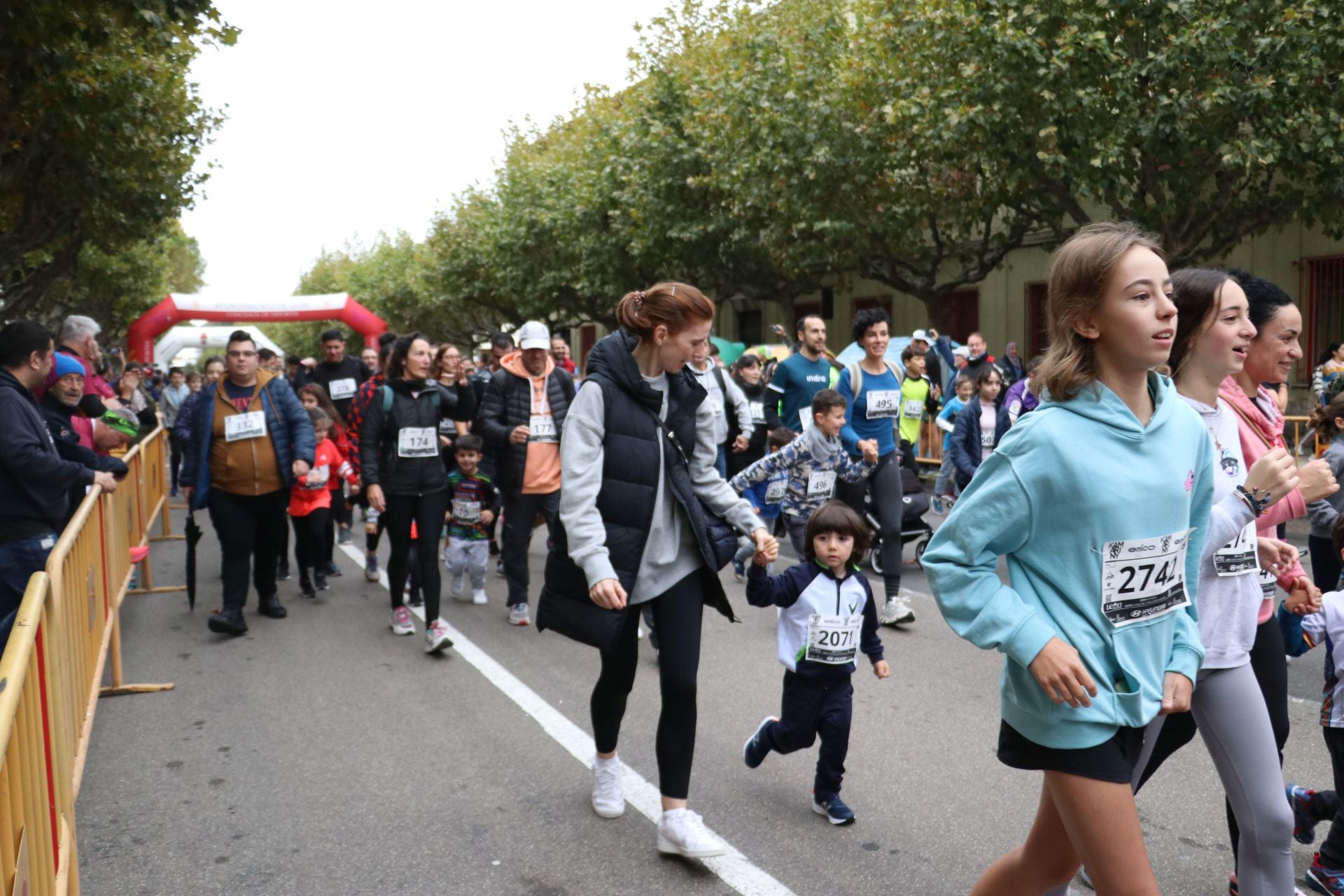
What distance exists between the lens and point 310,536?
9.15 m

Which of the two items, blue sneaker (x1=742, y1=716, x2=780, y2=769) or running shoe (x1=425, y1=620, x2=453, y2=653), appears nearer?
blue sneaker (x1=742, y1=716, x2=780, y2=769)

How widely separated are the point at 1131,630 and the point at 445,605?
6.75 metres

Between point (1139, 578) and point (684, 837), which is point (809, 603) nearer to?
point (684, 837)

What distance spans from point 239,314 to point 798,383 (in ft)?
102

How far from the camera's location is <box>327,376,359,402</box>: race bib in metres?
12.1

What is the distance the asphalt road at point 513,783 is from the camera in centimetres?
396

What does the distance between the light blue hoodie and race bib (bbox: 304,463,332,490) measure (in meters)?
7.35

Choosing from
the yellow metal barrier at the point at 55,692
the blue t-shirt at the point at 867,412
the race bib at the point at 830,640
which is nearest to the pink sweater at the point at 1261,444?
the race bib at the point at 830,640

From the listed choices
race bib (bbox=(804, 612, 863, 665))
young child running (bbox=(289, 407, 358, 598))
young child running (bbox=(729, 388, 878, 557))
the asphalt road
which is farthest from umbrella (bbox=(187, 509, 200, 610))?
race bib (bbox=(804, 612, 863, 665))

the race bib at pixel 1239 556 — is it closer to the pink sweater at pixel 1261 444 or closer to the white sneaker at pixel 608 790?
the pink sweater at pixel 1261 444

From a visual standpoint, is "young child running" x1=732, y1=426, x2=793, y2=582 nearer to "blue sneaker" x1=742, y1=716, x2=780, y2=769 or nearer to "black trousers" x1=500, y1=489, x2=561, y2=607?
"black trousers" x1=500, y1=489, x2=561, y2=607

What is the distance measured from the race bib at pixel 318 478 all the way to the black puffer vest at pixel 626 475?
18.3 ft

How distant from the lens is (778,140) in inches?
791

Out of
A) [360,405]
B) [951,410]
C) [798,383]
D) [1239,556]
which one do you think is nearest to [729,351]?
[951,410]
